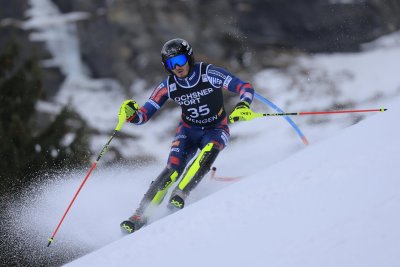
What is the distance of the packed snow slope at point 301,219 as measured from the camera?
9.39 feet

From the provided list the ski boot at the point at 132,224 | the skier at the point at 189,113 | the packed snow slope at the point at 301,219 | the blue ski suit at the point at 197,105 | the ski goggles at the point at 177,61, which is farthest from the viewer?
the blue ski suit at the point at 197,105

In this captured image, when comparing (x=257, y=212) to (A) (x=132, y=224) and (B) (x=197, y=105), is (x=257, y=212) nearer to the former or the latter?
(A) (x=132, y=224)

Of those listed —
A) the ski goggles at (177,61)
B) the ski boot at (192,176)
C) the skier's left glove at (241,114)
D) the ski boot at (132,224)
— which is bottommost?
the ski boot at (132,224)

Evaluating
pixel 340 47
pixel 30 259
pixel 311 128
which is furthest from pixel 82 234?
pixel 340 47

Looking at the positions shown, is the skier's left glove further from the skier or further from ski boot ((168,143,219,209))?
ski boot ((168,143,219,209))

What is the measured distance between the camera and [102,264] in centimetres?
366

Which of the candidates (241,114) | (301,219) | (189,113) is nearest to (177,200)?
(241,114)

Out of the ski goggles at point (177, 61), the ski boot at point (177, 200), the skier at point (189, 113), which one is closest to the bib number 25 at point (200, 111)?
the skier at point (189, 113)

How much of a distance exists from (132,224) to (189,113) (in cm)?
168

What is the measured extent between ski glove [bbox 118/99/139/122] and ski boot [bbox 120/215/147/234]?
1292mm

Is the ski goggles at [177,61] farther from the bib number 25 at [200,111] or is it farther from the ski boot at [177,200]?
the ski boot at [177,200]

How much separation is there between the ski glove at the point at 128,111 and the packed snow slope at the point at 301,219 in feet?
7.03

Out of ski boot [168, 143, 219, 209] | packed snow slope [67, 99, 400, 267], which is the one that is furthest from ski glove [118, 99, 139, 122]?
packed snow slope [67, 99, 400, 267]

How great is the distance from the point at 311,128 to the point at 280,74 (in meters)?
9.44
